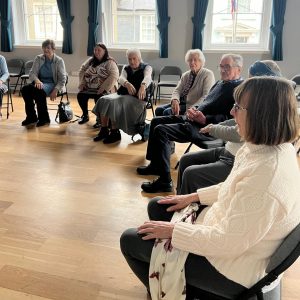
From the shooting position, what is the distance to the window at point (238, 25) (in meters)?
5.99

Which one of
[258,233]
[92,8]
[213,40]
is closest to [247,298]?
[258,233]

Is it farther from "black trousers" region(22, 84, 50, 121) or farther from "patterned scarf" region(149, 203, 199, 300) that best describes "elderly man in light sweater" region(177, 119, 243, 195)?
"black trousers" region(22, 84, 50, 121)

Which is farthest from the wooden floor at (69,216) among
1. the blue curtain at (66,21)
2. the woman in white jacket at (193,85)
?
the blue curtain at (66,21)

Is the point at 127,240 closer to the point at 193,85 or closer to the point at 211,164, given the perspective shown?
the point at 211,164

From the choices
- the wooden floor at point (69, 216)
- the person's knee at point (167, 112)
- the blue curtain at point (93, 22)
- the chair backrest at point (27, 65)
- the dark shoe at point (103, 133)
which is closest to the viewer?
the wooden floor at point (69, 216)

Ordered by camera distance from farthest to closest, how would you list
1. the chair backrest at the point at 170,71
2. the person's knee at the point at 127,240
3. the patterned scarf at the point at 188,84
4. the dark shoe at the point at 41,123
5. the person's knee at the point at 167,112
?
the chair backrest at the point at 170,71 → the dark shoe at the point at 41,123 → the person's knee at the point at 167,112 → the patterned scarf at the point at 188,84 → the person's knee at the point at 127,240

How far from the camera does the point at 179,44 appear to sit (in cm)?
637

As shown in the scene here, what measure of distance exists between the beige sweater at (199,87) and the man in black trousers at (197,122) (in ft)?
1.58

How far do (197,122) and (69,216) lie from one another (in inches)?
51.0

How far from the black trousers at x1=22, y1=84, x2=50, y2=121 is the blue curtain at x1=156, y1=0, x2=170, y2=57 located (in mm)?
2543

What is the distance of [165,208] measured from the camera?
157 centimetres

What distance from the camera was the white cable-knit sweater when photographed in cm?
102

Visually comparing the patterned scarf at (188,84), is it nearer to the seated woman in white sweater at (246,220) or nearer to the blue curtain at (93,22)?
the seated woman in white sweater at (246,220)

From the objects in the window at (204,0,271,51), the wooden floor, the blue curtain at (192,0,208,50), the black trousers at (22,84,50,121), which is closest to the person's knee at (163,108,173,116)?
the wooden floor
